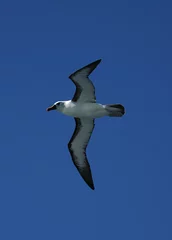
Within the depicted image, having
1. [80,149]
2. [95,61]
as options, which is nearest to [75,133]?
[80,149]

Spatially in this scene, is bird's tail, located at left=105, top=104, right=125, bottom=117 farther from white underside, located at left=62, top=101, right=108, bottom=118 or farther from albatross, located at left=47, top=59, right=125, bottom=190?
white underside, located at left=62, top=101, right=108, bottom=118

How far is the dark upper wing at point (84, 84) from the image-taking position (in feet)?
84.6

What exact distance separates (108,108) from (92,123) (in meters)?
2.31

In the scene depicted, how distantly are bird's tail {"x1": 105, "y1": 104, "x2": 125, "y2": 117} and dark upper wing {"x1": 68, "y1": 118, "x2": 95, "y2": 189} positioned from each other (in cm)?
235

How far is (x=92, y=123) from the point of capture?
2853cm

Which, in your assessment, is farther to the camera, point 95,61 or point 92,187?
point 92,187

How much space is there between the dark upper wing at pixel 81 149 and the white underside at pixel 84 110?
134cm

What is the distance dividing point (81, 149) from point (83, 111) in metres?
3.01

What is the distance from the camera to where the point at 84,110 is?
2702 cm

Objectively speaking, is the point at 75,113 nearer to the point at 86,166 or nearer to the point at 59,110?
the point at 59,110

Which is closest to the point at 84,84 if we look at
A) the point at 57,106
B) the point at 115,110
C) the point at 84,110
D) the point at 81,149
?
the point at 84,110

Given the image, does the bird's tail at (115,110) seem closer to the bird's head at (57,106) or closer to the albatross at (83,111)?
the albatross at (83,111)

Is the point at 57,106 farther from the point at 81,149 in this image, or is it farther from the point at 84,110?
the point at 81,149

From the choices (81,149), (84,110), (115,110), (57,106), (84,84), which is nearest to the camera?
(115,110)
